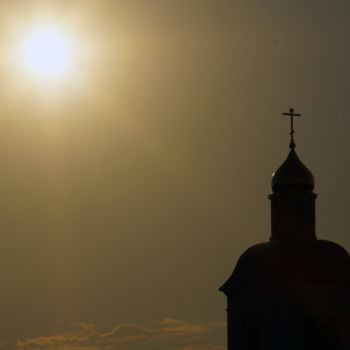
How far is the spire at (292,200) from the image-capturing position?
47.6 m

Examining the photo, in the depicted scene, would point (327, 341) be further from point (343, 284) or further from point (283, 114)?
point (283, 114)

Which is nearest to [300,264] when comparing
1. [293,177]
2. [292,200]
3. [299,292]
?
[299,292]

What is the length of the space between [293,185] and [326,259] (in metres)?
3.86

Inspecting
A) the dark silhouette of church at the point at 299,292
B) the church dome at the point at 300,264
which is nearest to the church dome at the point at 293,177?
the dark silhouette of church at the point at 299,292

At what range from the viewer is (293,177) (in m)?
48.4

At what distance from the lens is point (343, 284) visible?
45.7 metres

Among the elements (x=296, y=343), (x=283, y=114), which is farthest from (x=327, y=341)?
(x=283, y=114)

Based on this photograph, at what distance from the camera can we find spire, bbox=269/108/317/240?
4756 centimetres

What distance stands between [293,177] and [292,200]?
849mm

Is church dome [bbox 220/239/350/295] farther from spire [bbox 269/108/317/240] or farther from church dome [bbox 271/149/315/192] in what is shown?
church dome [bbox 271/149/315/192]

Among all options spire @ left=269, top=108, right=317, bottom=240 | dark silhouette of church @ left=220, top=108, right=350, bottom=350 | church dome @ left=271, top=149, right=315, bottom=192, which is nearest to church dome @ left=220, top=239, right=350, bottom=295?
dark silhouette of church @ left=220, top=108, right=350, bottom=350

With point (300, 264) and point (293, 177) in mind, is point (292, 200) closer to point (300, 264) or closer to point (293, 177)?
point (293, 177)

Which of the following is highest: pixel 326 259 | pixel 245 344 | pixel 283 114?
pixel 283 114

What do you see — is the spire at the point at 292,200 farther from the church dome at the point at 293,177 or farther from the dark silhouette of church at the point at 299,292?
the dark silhouette of church at the point at 299,292
